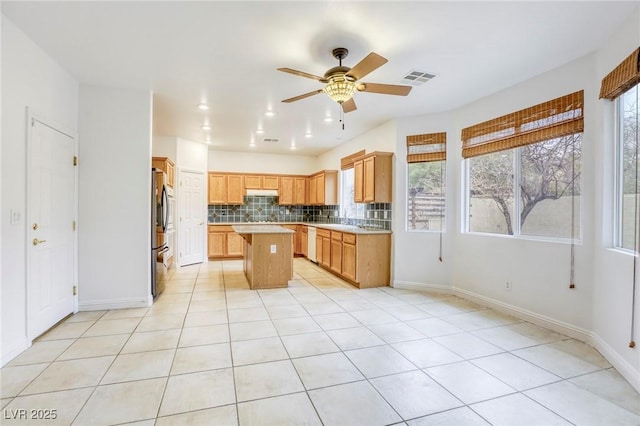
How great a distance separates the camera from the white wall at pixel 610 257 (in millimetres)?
2410

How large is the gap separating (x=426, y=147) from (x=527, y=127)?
4.85 ft

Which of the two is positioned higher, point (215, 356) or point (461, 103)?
point (461, 103)

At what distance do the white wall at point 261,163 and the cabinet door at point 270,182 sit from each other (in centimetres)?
22

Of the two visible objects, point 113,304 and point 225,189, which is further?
point 225,189

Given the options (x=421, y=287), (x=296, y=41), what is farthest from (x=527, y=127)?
(x=296, y=41)

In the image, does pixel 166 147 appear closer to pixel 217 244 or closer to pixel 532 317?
pixel 217 244

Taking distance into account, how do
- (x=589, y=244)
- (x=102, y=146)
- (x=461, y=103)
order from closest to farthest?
(x=589, y=244)
(x=102, y=146)
(x=461, y=103)

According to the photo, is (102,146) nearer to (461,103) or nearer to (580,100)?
(461,103)

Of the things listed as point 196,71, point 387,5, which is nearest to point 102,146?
point 196,71

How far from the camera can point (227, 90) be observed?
3.94 m

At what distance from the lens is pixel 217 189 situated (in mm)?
7719

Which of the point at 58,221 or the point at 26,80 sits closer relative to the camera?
the point at 26,80

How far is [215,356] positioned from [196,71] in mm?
2882

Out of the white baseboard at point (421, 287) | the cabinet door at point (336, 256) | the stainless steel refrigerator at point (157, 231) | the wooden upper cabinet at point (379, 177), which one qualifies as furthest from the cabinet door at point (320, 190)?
the stainless steel refrigerator at point (157, 231)
